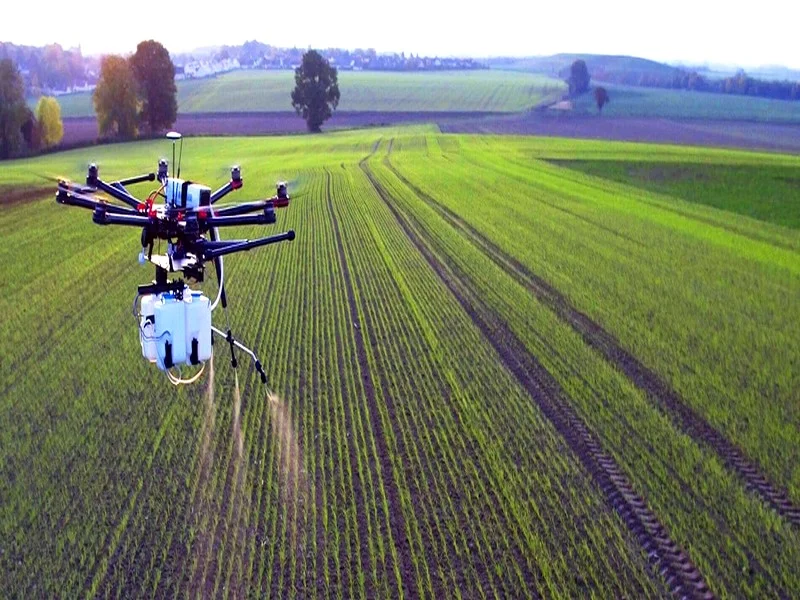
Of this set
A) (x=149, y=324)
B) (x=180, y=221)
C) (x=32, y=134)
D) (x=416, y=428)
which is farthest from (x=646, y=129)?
(x=180, y=221)

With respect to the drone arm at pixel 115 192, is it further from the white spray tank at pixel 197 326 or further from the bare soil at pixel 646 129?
the bare soil at pixel 646 129

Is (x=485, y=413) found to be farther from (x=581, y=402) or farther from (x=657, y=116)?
(x=657, y=116)

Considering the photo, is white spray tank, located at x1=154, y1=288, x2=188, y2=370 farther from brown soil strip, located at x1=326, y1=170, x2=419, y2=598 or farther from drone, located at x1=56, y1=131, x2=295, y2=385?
brown soil strip, located at x1=326, y1=170, x2=419, y2=598

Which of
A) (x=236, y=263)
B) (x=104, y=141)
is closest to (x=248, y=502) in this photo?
(x=236, y=263)

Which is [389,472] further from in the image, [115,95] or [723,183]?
[115,95]

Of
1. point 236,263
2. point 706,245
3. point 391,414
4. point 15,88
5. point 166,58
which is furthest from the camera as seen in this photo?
point 166,58
